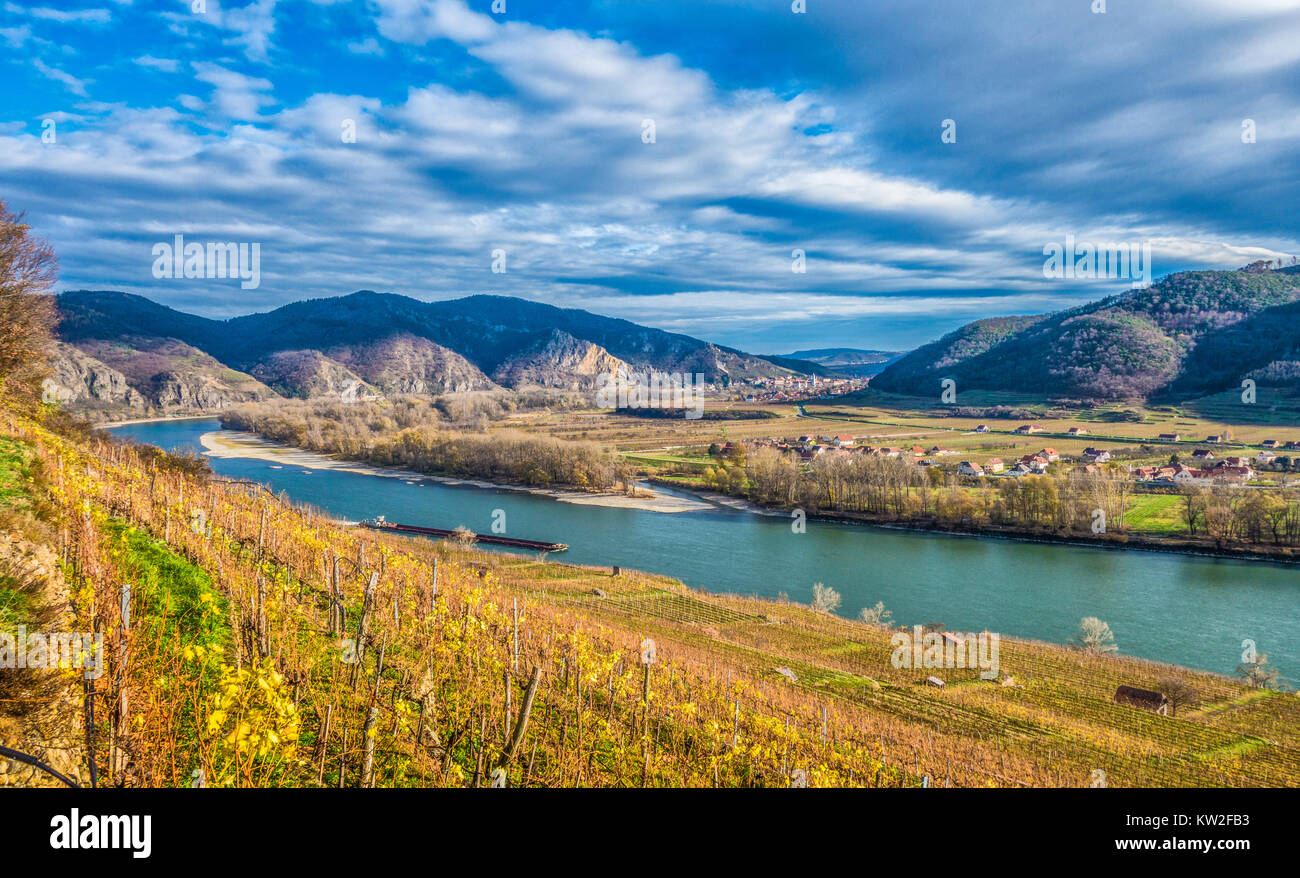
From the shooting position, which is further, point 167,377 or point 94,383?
point 167,377

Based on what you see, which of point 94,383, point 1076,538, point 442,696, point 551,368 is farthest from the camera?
point 551,368

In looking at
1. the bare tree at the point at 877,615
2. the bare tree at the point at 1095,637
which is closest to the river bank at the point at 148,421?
the bare tree at the point at 877,615

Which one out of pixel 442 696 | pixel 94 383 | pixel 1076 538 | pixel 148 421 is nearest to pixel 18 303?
pixel 442 696

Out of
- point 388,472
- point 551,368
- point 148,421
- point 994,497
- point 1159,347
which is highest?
point 551,368

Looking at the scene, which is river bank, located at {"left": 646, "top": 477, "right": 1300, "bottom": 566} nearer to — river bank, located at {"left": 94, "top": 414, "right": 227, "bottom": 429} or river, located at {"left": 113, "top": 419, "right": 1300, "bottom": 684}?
river, located at {"left": 113, "top": 419, "right": 1300, "bottom": 684}

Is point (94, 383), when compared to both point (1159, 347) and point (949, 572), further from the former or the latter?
point (1159, 347)
